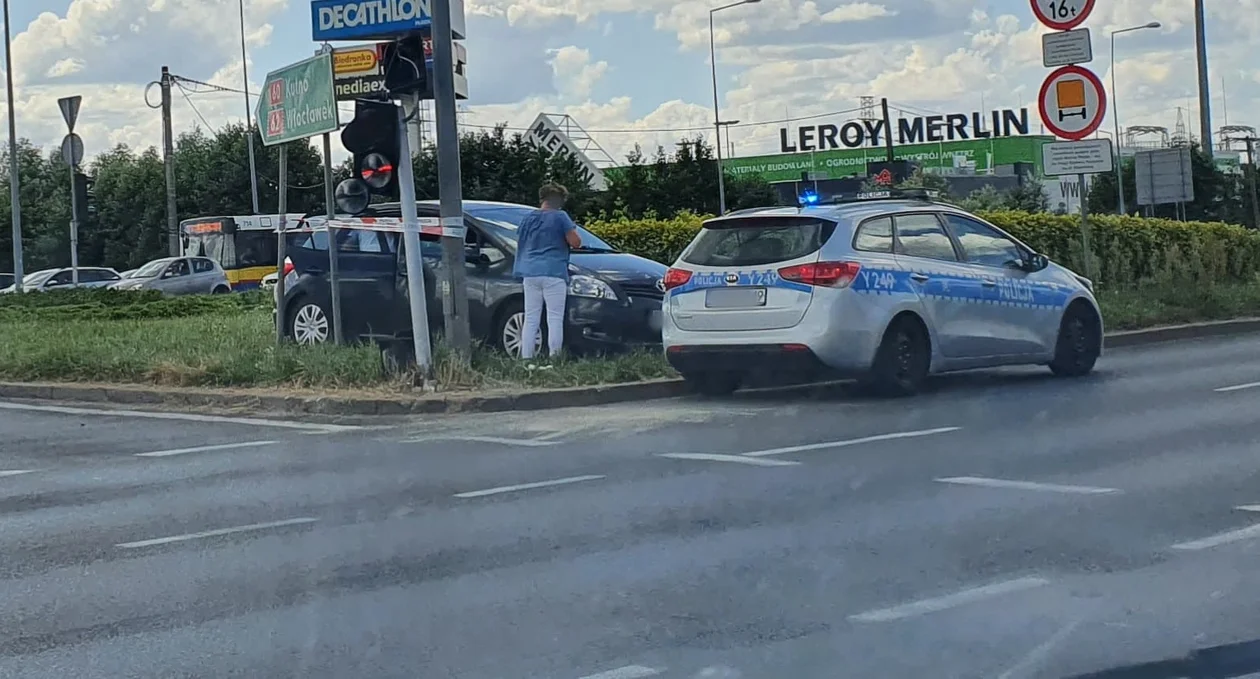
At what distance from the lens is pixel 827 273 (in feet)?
41.3

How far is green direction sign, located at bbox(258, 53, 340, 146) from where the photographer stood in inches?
586

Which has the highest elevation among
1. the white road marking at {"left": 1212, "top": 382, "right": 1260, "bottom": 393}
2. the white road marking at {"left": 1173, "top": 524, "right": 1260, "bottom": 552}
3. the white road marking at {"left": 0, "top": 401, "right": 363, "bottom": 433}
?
the white road marking at {"left": 0, "top": 401, "right": 363, "bottom": 433}

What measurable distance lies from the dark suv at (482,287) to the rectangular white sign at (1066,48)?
5387mm

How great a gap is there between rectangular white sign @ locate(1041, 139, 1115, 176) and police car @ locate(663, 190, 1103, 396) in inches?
162

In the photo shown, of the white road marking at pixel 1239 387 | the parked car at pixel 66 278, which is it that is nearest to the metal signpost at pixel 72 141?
the parked car at pixel 66 278

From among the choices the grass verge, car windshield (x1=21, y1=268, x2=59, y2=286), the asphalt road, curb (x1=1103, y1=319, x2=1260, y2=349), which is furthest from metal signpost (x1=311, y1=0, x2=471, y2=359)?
car windshield (x1=21, y1=268, x2=59, y2=286)

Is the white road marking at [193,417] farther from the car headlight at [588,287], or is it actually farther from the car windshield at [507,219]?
the car windshield at [507,219]

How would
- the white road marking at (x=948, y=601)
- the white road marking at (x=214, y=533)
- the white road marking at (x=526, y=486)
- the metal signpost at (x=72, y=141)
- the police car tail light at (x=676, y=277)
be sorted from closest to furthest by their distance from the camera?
the white road marking at (x=948, y=601)
the white road marking at (x=214, y=533)
the white road marking at (x=526, y=486)
the police car tail light at (x=676, y=277)
the metal signpost at (x=72, y=141)

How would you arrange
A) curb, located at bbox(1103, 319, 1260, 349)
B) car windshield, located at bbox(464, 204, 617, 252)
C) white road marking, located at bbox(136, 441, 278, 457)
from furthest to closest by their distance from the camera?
curb, located at bbox(1103, 319, 1260, 349), car windshield, located at bbox(464, 204, 617, 252), white road marking, located at bbox(136, 441, 278, 457)

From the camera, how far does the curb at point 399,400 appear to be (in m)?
13.1

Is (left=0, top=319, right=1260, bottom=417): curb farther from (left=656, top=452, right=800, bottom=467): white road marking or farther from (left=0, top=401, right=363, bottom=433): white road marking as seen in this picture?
(left=656, top=452, right=800, bottom=467): white road marking

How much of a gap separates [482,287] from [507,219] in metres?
0.99

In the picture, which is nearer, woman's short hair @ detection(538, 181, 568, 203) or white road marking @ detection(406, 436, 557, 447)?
white road marking @ detection(406, 436, 557, 447)

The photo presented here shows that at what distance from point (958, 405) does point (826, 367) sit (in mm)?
1028
